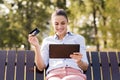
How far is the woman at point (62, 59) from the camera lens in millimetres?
3730

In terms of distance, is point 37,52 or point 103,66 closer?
point 37,52

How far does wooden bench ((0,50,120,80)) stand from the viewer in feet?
14.5

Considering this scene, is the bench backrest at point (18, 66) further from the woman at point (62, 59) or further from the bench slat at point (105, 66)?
the bench slat at point (105, 66)

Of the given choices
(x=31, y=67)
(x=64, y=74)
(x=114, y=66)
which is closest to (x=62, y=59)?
(x=64, y=74)

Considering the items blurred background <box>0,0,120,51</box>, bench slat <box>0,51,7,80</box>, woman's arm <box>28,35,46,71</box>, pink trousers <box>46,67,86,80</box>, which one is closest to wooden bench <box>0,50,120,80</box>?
bench slat <box>0,51,7,80</box>

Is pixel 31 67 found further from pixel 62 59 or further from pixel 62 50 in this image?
pixel 62 50

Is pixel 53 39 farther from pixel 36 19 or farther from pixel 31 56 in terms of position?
pixel 36 19

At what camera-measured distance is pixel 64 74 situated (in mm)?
3785

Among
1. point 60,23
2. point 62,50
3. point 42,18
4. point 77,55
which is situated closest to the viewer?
point 77,55

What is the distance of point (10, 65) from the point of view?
14.7ft

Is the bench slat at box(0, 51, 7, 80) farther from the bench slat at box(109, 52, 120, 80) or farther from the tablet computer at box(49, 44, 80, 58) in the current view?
the bench slat at box(109, 52, 120, 80)

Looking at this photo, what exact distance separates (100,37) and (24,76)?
9771mm

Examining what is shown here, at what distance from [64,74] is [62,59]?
0.25m

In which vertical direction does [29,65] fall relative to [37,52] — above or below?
below
